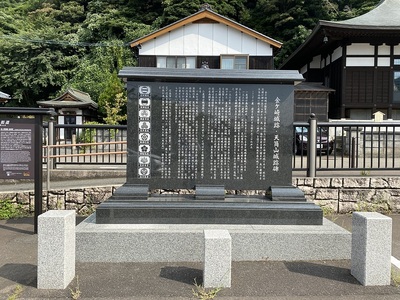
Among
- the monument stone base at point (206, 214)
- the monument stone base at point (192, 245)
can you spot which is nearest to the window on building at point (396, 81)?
the monument stone base at point (206, 214)

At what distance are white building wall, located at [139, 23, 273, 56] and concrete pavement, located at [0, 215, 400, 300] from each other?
19189 mm

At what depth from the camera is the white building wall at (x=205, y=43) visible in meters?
22.0

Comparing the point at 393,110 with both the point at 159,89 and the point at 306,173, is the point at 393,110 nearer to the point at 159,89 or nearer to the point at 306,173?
the point at 306,173

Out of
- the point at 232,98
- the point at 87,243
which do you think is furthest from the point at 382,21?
the point at 87,243

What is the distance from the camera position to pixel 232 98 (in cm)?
521

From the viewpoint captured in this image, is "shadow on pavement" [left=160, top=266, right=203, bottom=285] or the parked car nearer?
"shadow on pavement" [left=160, top=266, right=203, bottom=285]

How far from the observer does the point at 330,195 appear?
720 cm

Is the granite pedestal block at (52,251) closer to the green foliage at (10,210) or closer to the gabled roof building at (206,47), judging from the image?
the green foliage at (10,210)

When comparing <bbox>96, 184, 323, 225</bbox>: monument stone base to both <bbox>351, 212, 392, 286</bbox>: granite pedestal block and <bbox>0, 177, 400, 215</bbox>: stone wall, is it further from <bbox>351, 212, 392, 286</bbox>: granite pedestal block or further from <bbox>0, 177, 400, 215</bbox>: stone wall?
<bbox>0, 177, 400, 215</bbox>: stone wall

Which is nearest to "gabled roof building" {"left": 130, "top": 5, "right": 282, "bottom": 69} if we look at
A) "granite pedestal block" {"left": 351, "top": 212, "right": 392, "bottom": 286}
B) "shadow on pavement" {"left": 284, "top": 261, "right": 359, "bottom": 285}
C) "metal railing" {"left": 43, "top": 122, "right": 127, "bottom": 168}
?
"metal railing" {"left": 43, "top": 122, "right": 127, "bottom": 168}

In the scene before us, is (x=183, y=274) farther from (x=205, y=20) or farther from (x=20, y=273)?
(x=205, y=20)

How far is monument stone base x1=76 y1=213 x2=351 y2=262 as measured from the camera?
171 inches

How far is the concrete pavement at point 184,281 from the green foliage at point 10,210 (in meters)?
2.39

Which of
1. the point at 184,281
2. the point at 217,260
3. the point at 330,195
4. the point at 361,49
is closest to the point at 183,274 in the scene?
the point at 184,281
